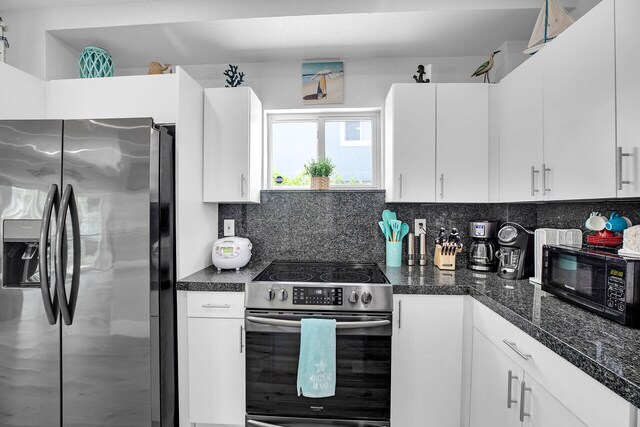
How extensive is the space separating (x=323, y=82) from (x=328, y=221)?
103cm

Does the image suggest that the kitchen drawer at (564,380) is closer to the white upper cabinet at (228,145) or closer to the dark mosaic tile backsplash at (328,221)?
the dark mosaic tile backsplash at (328,221)

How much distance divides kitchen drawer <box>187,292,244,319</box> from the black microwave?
1.53 metres

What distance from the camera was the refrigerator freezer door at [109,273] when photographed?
1.50m

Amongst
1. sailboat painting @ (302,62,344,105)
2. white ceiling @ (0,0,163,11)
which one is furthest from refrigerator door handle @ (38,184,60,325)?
sailboat painting @ (302,62,344,105)

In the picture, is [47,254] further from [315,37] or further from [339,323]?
[315,37]

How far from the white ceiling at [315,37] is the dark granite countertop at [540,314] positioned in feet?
5.01

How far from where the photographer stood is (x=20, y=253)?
1524 mm

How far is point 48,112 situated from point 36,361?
139 centimetres

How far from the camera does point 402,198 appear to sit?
2043mm

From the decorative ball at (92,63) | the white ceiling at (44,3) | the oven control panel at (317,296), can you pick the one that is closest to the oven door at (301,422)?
the oven control panel at (317,296)

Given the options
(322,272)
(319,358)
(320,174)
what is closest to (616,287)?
(319,358)

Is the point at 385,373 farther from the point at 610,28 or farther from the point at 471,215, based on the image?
the point at 610,28

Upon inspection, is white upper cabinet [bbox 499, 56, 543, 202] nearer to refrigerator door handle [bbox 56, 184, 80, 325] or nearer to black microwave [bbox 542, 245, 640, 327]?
black microwave [bbox 542, 245, 640, 327]

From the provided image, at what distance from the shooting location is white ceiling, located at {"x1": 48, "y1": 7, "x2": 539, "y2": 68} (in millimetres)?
1896
